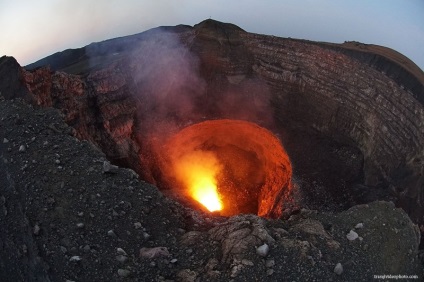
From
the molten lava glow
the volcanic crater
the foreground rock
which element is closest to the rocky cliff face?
the volcanic crater

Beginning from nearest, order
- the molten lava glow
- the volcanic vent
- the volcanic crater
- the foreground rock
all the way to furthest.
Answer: the foreground rock
the volcanic crater
the volcanic vent
the molten lava glow

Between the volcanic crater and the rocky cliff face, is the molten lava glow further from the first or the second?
the rocky cliff face

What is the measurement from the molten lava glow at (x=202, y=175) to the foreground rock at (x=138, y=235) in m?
7.73

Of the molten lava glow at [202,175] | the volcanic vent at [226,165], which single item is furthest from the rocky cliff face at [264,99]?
the molten lava glow at [202,175]

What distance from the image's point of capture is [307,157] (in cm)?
1378

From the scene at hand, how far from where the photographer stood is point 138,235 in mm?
6316

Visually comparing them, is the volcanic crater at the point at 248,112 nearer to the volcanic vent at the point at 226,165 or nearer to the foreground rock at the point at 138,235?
the volcanic vent at the point at 226,165

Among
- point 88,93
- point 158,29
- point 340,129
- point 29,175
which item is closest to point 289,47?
point 340,129

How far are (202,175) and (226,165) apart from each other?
1.27 meters

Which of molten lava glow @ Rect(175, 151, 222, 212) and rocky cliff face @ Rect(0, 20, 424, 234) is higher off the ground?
rocky cliff face @ Rect(0, 20, 424, 234)

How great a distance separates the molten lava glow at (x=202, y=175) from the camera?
1542cm

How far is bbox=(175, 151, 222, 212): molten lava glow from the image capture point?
1542 cm

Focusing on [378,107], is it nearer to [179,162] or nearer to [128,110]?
[179,162]

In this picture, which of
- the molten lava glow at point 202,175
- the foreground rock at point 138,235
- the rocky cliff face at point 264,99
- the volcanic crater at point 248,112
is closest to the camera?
the foreground rock at point 138,235
